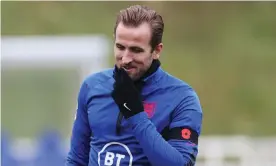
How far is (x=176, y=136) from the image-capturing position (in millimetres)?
3928

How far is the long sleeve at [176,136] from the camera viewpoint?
3766 mm

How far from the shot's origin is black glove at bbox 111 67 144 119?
3.85 m

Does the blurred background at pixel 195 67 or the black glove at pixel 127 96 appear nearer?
the black glove at pixel 127 96

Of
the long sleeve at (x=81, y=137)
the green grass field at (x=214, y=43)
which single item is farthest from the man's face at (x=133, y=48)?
the green grass field at (x=214, y=43)

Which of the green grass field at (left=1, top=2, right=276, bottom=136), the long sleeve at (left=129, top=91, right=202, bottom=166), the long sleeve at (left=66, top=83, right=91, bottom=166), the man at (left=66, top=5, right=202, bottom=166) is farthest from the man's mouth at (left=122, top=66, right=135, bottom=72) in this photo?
the green grass field at (left=1, top=2, right=276, bottom=136)

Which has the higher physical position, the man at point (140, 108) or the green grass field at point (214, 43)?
the man at point (140, 108)

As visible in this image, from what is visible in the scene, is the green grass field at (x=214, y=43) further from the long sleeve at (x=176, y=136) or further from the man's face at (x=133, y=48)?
the man's face at (x=133, y=48)

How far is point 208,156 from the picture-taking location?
13.6 meters

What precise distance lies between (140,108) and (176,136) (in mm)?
221

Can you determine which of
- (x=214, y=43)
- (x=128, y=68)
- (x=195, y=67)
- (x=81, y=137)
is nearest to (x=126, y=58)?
(x=128, y=68)

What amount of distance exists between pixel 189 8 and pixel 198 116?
63.5 ft

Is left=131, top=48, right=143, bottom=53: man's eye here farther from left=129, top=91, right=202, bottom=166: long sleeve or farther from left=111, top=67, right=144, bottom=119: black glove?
left=129, top=91, right=202, bottom=166: long sleeve

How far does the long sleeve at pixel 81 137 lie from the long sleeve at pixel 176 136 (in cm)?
44

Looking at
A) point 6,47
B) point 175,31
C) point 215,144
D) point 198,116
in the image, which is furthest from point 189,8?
point 198,116
